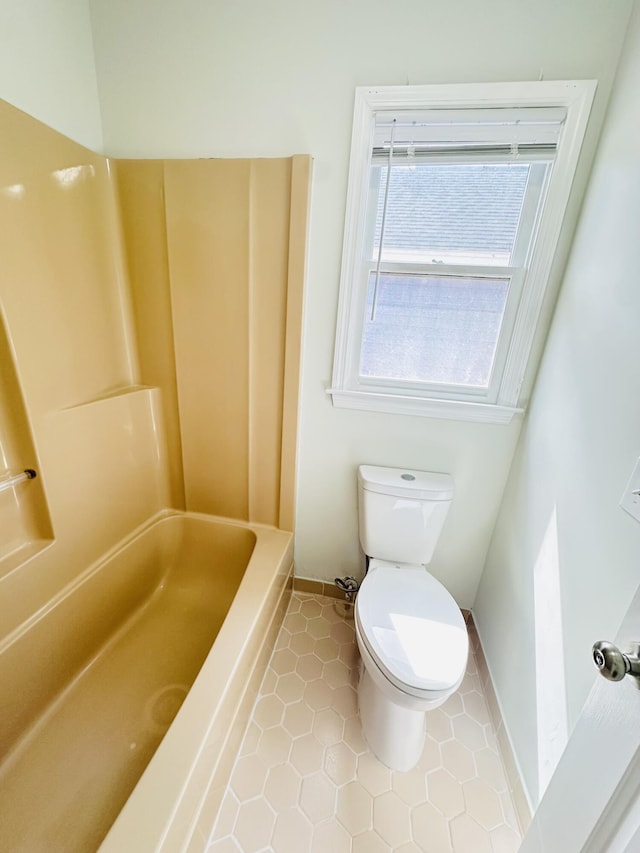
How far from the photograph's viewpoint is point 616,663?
48 cm

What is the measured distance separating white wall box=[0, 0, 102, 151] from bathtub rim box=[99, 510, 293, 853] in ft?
5.66

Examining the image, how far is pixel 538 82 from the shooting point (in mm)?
993

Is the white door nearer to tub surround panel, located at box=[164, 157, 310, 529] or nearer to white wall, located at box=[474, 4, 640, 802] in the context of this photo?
white wall, located at box=[474, 4, 640, 802]

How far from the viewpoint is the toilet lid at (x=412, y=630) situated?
950mm

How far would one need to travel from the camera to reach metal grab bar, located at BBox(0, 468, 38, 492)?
1.00 meters

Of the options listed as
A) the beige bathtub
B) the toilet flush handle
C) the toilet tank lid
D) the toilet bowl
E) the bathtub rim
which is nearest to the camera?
the toilet flush handle

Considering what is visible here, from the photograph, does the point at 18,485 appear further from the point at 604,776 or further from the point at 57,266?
the point at 604,776

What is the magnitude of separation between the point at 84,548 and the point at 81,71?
5.55 ft

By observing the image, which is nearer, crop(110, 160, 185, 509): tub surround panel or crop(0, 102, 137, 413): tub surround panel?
crop(0, 102, 137, 413): tub surround panel

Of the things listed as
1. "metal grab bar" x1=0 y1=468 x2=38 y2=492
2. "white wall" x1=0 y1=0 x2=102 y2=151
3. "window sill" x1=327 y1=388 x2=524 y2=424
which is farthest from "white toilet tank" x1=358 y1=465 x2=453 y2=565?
"white wall" x1=0 y1=0 x2=102 y2=151

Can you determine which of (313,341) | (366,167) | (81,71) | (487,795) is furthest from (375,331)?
(487,795)

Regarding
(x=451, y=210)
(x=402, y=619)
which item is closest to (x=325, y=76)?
(x=451, y=210)

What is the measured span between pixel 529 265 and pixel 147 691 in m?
2.01

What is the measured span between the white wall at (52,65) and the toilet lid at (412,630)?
191cm
